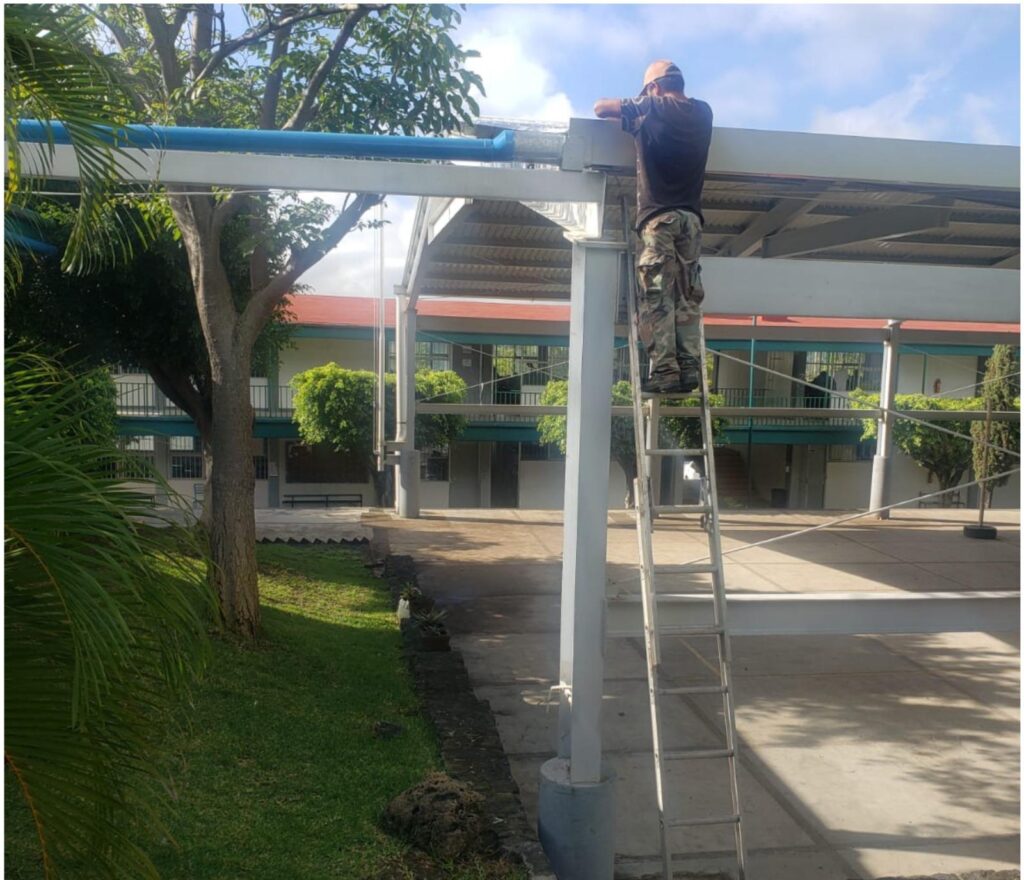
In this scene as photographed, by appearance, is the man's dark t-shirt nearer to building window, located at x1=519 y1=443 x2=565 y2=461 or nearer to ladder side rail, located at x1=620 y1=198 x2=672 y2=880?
ladder side rail, located at x1=620 y1=198 x2=672 y2=880

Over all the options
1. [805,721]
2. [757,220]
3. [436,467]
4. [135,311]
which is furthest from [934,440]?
[135,311]

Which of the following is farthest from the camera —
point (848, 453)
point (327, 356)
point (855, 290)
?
point (848, 453)

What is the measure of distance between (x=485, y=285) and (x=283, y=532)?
187 inches

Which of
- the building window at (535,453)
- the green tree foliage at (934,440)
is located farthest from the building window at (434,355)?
the green tree foliage at (934,440)

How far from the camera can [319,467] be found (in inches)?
985

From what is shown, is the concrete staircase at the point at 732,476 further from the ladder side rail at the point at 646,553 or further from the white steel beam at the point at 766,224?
the ladder side rail at the point at 646,553

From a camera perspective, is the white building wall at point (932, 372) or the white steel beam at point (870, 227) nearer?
the white steel beam at point (870, 227)

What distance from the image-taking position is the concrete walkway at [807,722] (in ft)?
16.6

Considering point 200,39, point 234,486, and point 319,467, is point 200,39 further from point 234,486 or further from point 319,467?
point 319,467

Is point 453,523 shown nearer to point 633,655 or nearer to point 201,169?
point 633,655

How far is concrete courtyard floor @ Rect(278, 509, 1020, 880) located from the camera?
5074 mm

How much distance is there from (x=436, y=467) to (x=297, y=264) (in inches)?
718

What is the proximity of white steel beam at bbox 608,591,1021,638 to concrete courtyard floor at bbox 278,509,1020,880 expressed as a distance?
0.56 ft

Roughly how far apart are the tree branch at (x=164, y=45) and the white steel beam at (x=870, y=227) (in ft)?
17.1
